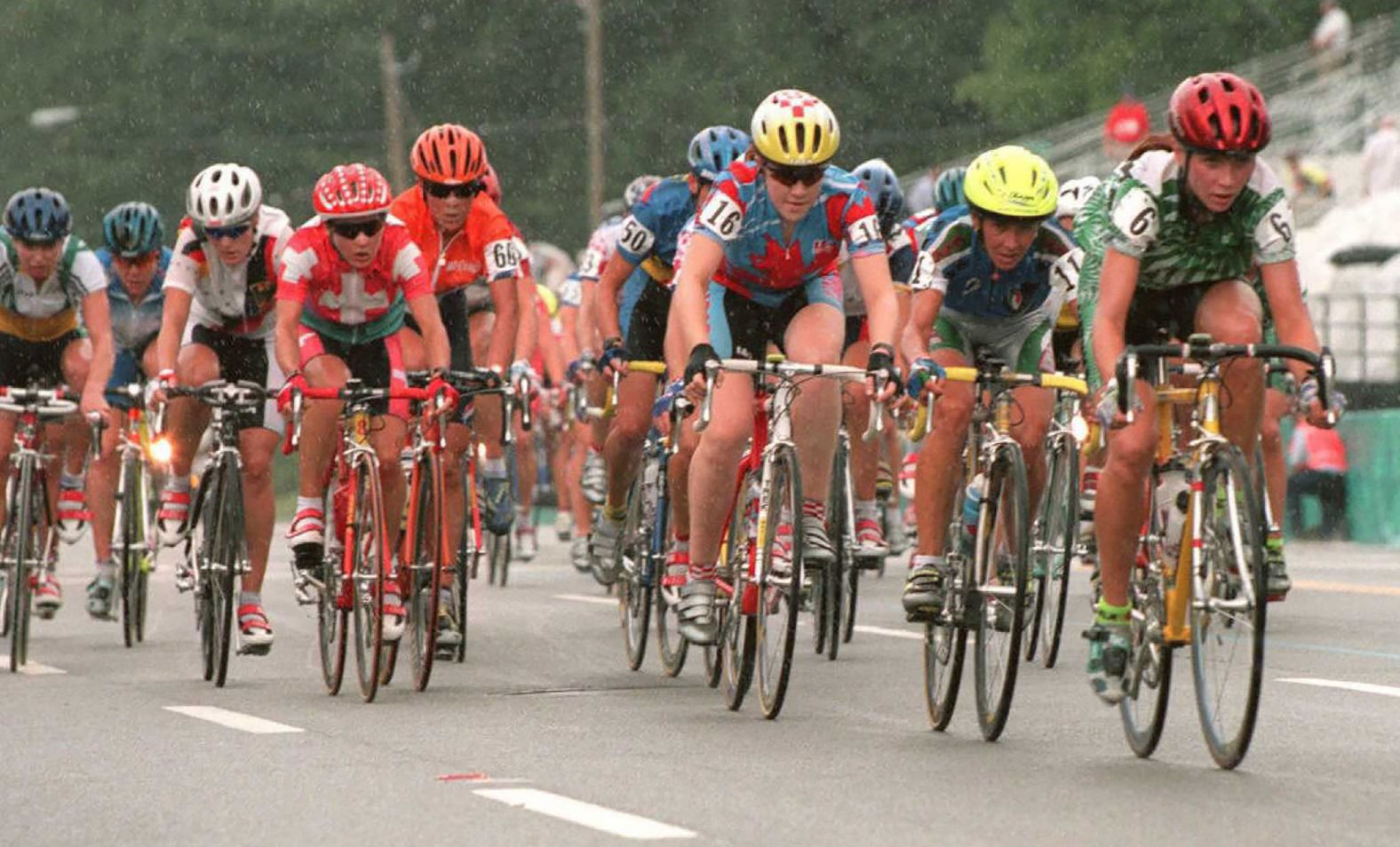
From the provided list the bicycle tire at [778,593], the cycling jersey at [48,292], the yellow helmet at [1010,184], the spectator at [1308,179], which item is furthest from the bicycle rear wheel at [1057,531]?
the spectator at [1308,179]

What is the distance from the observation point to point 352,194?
12.0 meters

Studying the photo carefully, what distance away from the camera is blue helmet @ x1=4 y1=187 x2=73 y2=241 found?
575 inches

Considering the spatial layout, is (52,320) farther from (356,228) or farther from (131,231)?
(356,228)

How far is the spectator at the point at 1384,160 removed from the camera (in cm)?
3272

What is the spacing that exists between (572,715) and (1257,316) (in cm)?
282

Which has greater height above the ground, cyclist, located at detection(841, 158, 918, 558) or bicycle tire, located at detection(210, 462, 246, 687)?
cyclist, located at detection(841, 158, 918, 558)

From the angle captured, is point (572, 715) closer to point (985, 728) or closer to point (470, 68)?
point (985, 728)

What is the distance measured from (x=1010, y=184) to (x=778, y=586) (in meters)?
1.99

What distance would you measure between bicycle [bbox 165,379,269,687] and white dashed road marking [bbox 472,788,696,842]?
151 inches

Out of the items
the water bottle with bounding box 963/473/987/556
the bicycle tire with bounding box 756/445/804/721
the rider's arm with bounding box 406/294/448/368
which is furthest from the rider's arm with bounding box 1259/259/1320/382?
the rider's arm with bounding box 406/294/448/368

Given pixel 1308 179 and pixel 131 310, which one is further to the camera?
pixel 1308 179

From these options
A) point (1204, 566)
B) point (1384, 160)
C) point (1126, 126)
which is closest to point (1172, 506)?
point (1204, 566)

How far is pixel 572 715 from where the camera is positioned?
10852 millimetres

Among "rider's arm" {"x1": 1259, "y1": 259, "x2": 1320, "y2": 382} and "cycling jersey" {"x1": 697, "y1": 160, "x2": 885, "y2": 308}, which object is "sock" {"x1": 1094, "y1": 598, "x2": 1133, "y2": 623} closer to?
"rider's arm" {"x1": 1259, "y1": 259, "x2": 1320, "y2": 382}
